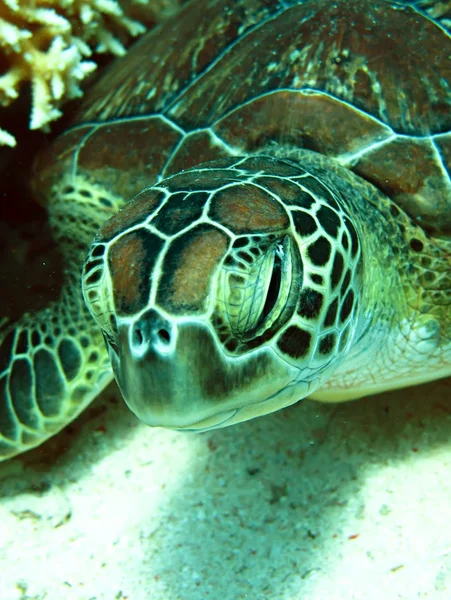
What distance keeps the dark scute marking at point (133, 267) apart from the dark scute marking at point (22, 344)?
3.36ft

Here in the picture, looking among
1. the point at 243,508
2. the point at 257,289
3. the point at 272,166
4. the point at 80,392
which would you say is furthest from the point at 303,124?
the point at 243,508

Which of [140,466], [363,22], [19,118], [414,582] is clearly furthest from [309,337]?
[19,118]

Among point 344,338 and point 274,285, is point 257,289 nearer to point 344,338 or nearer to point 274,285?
point 274,285

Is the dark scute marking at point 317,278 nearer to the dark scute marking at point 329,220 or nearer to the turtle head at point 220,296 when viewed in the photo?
the turtle head at point 220,296

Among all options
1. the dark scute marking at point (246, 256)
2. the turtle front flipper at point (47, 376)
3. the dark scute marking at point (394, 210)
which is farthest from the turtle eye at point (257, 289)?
the turtle front flipper at point (47, 376)

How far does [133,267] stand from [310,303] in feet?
1.43

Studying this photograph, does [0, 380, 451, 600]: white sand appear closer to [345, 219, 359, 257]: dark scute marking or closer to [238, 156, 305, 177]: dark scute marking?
[345, 219, 359, 257]: dark scute marking

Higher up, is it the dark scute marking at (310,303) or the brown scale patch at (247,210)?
the brown scale patch at (247,210)

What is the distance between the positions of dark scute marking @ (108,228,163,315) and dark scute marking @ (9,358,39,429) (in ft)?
3.26

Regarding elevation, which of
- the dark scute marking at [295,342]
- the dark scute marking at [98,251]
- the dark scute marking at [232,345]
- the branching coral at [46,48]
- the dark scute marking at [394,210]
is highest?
the branching coral at [46,48]

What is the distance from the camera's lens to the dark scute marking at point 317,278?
4.34 feet

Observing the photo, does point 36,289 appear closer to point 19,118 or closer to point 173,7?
point 19,118

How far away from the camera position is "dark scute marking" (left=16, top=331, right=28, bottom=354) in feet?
7.04

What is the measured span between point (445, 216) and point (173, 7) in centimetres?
213
